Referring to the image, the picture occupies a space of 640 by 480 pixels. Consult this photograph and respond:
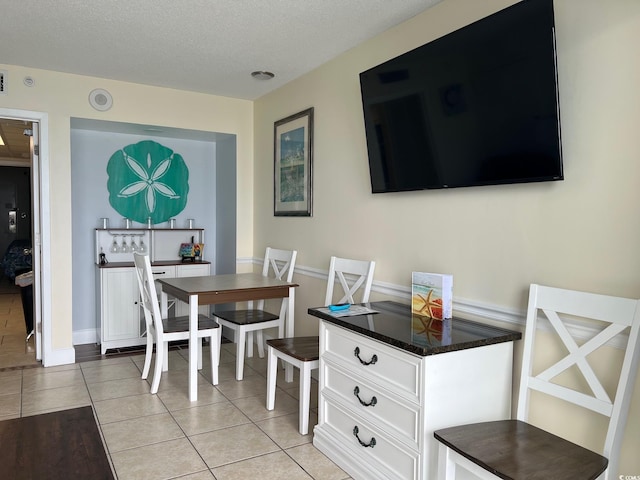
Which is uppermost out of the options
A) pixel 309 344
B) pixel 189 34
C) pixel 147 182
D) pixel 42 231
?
pixel 189 34

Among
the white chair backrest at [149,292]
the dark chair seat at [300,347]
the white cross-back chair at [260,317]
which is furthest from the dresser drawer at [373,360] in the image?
the white chair backrest at [149,292]

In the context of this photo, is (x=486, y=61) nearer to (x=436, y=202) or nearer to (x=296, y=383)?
(x=436, y=202)

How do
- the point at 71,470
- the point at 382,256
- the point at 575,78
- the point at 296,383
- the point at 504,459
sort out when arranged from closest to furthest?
1. the point at 504,459
2. the point at 575,78
3. the point at 71,470
4. the point at 382,256
5. the point at 296,383

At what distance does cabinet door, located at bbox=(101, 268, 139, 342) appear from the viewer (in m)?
4.34

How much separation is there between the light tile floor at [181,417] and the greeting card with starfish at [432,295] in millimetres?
911

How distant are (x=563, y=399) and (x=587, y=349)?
9.1 inches

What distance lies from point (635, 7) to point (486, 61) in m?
0.56

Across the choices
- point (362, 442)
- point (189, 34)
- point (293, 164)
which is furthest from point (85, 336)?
point (362, 442)

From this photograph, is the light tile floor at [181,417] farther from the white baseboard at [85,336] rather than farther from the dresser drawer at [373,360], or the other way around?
the white baseboard at [85,336]

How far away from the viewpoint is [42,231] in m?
3.87

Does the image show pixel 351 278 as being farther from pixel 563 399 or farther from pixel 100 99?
pixel 100 99

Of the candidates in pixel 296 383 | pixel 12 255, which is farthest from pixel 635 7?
pixel 12 255

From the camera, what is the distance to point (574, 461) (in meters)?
1.57

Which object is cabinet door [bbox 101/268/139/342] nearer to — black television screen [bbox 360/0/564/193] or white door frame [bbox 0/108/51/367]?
white door frame [bbox 0/108/51/367]
